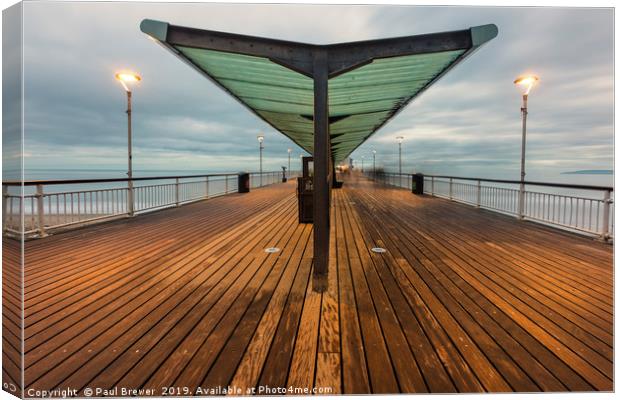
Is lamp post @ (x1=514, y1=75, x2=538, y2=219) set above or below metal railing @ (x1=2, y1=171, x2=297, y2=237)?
above

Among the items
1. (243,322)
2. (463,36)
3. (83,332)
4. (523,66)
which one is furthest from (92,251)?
(523,66)

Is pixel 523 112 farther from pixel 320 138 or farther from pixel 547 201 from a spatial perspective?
pixel 320 138

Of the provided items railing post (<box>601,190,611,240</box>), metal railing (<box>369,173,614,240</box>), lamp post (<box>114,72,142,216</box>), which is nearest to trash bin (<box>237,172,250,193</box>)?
lamp post (<box>114,72,142,216</box>)

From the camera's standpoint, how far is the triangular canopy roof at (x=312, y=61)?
3076 millimetres

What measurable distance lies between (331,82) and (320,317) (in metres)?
3.75

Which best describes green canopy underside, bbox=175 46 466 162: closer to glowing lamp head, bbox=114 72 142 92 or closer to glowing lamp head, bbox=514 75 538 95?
glowing lamp head, bbox=114 72 142 92

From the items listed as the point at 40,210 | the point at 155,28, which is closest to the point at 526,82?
the point at 155,28

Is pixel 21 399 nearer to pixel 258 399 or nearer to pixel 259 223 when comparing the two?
pixel 258 399

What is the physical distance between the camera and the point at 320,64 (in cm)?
322

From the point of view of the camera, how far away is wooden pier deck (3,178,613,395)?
1808 mm

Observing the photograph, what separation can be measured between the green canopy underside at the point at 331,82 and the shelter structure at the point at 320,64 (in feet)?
0.05

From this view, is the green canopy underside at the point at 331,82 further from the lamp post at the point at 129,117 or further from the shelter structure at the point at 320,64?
the lamp post at the point at 129,117

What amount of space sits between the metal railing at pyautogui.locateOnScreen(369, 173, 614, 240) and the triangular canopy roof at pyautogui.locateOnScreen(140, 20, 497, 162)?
3802mm

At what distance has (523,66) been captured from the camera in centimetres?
626
